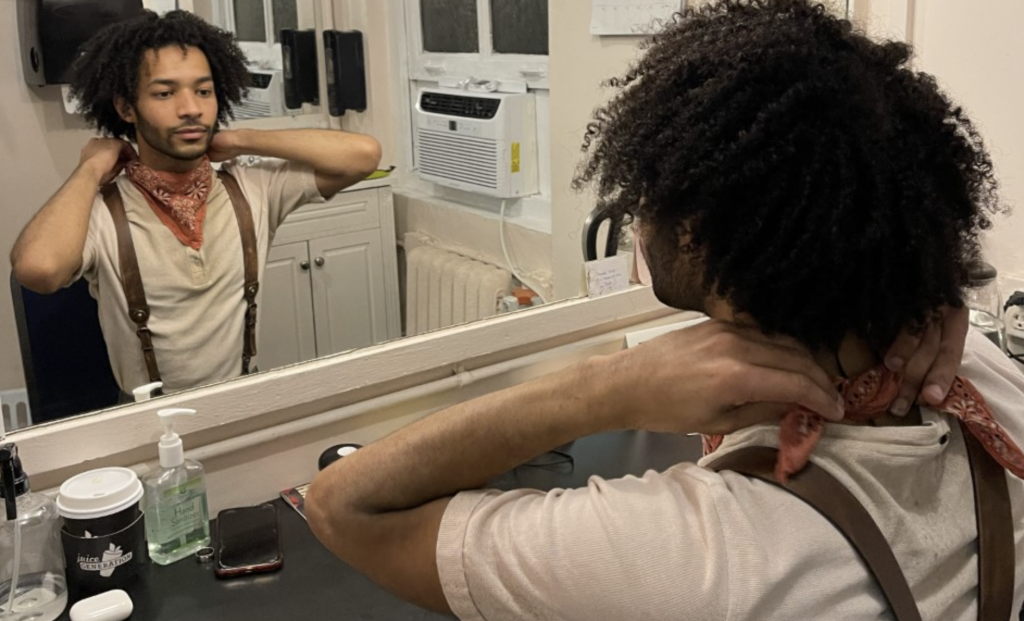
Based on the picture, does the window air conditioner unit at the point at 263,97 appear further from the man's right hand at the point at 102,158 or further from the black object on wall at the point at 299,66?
the man's right hand at the point at 102,158

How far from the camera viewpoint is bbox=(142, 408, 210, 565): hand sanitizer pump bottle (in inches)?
42.1

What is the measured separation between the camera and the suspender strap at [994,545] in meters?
0.67

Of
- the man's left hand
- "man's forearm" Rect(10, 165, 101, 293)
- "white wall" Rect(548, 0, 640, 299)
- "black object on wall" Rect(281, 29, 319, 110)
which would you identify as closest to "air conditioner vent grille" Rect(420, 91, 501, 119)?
"white wall" Rect(548, 0, 640, 299)

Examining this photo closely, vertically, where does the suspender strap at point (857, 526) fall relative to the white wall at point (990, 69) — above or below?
below

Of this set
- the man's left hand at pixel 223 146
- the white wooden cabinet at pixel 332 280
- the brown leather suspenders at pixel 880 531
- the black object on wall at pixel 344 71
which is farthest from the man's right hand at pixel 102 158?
the brown leather suspenders at pixel 880 531

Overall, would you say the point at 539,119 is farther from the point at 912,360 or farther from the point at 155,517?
the point at 912,360

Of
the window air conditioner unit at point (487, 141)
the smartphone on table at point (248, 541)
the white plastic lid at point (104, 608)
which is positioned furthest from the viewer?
the window air conditioner unit at point (487, 141)

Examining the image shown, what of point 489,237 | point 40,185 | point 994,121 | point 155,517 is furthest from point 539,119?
point 155,517

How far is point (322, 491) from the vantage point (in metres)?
0.79

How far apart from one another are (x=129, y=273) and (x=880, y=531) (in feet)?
3.19

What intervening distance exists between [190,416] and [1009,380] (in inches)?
36.0

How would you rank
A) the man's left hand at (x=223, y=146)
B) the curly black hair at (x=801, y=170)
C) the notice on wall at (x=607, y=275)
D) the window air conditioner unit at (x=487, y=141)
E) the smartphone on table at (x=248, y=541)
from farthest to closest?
the window air conditioner unit at (x=487, y=141) → the notice on wall at (x=607, y=275) → the man's left hand at (x=223, y=146) → the smartphone on table at (x=248, y=541) → the curly black hair at (x=801, y=170)

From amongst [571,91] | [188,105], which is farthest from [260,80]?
[571,91]

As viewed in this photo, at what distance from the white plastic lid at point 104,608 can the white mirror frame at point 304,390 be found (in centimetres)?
17
